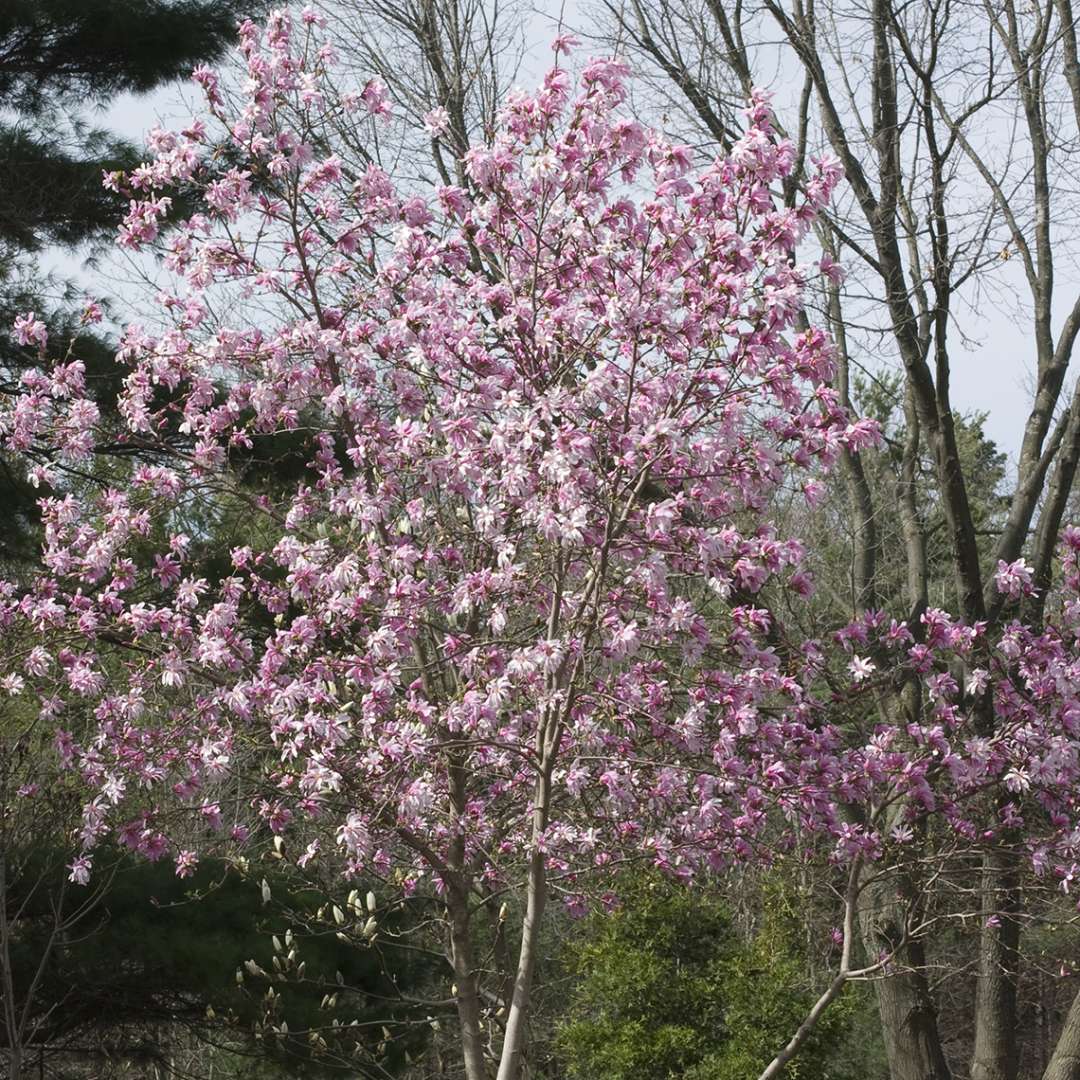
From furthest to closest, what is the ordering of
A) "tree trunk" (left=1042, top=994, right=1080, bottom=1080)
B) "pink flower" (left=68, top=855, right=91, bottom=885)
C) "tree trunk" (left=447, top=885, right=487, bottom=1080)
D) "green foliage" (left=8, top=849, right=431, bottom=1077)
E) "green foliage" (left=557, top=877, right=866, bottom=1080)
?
"green foliage" (left=557, top=877, right=866, bottom=1080)
"tree trunk" (left=1042, top=994, right=1080, bottom=1080)
"green foliage" (left=8, top=849, right=431, bottom=1077)
"pink flower" (left=68, top=855, right=91, bottom=885)
"tree trunk" (left=447, top=885, right=487, bottom=1080)

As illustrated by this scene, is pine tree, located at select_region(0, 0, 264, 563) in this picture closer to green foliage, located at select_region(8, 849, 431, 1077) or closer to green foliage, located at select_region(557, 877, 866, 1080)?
green foliage, located at select_region(8, 849, 431, 1077)

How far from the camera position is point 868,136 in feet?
23.2

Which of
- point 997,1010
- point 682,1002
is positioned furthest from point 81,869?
point 997,1010

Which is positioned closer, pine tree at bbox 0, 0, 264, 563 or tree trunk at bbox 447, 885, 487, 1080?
tree trunk at bbox 447, 885, 487, 1080

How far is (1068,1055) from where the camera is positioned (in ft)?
21.8

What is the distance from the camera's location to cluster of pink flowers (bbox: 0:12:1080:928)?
419cm

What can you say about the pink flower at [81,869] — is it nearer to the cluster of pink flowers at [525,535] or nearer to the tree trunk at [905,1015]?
the cluster of pink flowers at [525,535]

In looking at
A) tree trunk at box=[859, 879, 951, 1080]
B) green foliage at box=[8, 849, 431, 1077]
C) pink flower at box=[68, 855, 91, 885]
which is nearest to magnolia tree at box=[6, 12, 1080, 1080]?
pink flower at box=[68, 855, 91, 885]

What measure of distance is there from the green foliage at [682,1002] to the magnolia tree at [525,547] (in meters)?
1.55

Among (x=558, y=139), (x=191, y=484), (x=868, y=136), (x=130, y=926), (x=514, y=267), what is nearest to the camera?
(x=558, y=139)

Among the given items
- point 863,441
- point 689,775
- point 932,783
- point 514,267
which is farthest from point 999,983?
point 514,267

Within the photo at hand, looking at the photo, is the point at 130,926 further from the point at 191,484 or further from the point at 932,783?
the point at 932,783

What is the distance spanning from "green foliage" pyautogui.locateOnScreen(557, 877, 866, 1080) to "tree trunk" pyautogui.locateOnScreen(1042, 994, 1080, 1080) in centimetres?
108

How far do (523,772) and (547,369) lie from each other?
1721 mm
